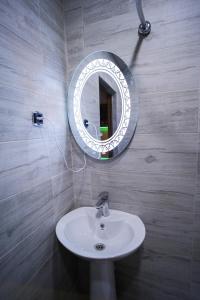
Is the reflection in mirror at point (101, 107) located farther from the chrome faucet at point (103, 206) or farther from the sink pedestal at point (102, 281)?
the sink pedestal at point (102, 281)

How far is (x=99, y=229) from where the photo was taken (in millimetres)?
1078

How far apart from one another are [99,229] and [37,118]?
2.58 ft

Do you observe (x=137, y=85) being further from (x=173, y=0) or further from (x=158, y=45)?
(x=173, y=0)

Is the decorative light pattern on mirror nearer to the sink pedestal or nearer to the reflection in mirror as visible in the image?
the reflection in mirror

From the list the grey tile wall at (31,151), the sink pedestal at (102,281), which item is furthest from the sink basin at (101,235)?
the grey tile wall at (31,151)

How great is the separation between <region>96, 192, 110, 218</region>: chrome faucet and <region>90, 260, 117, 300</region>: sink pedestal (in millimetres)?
270

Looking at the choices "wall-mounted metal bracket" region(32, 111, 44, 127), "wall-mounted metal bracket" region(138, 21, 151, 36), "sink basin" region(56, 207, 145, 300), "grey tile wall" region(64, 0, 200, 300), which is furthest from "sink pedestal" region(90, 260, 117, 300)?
"wall-mounted metal bracket" region(138, 21, 151, 36)

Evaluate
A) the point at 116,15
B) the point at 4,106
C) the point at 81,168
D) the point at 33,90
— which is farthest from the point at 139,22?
the point at 81,168

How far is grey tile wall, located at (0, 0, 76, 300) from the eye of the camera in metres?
0.71

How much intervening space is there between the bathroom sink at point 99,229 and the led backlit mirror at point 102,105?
15.8 inches

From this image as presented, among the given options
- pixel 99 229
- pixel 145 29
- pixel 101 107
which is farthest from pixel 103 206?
pixel 145 29

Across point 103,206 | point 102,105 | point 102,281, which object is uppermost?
point 102,105

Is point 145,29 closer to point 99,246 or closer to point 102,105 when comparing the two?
point 102,105

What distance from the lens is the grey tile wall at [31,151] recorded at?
71 cm
